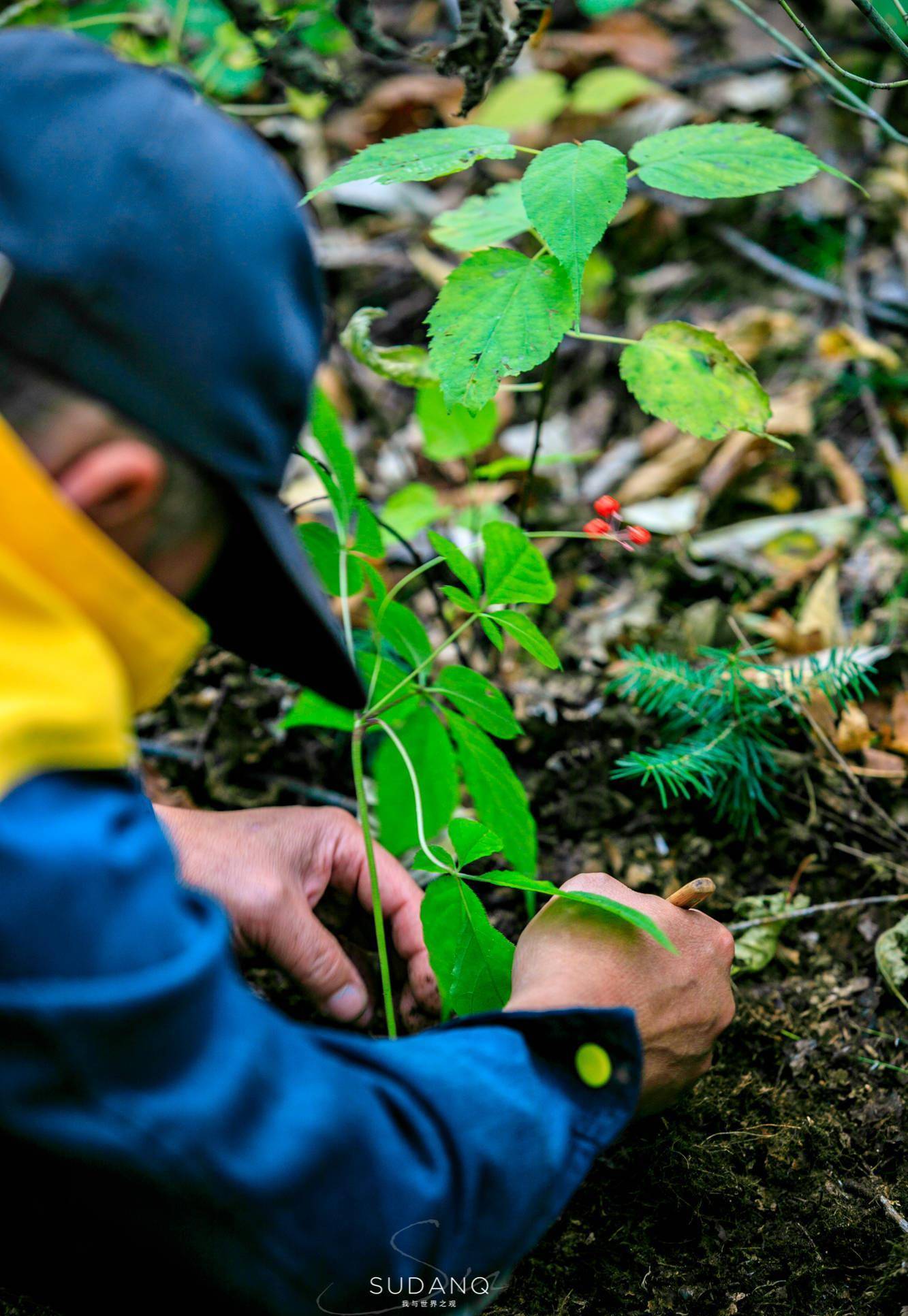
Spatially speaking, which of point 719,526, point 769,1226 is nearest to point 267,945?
point 769,1226

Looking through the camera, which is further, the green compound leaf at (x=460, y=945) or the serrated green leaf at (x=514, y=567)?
the serrated green leaf at (x=514, y=567)

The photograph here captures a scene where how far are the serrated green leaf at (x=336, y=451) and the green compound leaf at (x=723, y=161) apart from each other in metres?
0.53

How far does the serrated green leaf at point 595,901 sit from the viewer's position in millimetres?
1064

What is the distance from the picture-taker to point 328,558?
1442mm

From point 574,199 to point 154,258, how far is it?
65 cm

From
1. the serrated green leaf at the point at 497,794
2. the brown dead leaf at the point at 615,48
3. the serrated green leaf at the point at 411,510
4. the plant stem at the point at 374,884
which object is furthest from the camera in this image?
the brown dead leaf at the point at 615,48

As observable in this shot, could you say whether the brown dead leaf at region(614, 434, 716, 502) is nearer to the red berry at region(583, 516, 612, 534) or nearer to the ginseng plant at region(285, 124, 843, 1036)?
the ginseng plant at region(285, 124, 843, 1036)

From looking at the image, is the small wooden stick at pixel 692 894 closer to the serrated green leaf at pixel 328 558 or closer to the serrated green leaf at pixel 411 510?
the serrated green leaf at pixel 328 558

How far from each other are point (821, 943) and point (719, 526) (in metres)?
1.07

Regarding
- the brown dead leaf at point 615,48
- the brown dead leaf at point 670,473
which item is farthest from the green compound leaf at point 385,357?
the brown dead leaf at point 615,48

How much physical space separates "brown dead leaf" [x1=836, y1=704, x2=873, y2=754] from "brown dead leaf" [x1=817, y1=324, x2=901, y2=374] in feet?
3.48

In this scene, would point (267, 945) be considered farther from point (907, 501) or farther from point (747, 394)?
point (907, 501)

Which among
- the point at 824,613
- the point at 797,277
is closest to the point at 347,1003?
the point at 824,613

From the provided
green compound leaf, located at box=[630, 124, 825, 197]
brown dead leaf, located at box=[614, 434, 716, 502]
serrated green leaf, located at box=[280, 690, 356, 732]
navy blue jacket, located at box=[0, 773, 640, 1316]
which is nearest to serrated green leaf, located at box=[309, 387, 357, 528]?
serrated green leaf, located at box=[280, 690, 356, 732]
